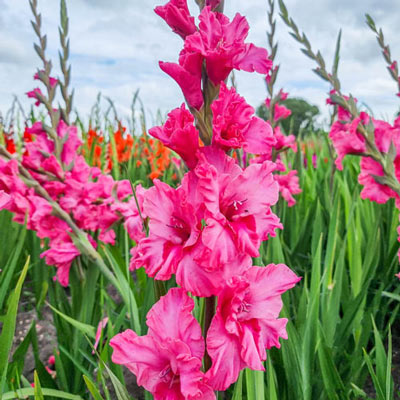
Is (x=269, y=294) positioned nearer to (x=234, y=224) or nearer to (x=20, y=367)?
(x=234, y=224)

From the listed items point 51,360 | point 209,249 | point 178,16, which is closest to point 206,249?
point 209,249

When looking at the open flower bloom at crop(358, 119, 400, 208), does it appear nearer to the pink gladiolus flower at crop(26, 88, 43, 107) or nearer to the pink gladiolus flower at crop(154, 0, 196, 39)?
the pink gladiolus flower at crop(154, 0, 196, 39)

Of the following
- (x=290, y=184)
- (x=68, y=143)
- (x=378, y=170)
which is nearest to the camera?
(x=378, y=170)

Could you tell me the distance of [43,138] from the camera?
1472mm

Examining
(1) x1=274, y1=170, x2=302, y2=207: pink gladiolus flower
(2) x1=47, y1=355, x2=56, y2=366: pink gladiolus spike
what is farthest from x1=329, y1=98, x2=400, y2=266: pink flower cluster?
(2) x1=47, y1=355, x2=56, y2=366: pink gladiolus spike

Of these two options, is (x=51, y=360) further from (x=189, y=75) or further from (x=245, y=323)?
(x=189, y=75)

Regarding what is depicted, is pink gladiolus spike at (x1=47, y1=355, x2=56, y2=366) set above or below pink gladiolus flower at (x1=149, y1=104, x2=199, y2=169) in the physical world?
below

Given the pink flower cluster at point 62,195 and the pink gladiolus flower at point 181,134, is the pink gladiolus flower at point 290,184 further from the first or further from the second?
the pink gladiolus flower at point 181,134

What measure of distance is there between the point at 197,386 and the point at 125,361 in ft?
0.33

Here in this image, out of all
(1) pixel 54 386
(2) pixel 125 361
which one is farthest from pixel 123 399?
(1) pixel 54 386

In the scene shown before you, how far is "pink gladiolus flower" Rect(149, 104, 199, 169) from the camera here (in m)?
0.54

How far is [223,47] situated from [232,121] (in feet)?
0.36

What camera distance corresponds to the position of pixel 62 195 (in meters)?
1.52

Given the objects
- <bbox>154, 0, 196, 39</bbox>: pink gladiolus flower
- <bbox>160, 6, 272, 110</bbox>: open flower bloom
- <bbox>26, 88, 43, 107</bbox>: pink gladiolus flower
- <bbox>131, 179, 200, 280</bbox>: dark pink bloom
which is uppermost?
<bbox>26, 88, 43, 107</bbox>: pink gladiolus flower
